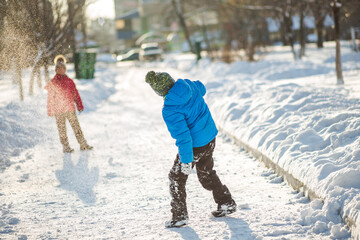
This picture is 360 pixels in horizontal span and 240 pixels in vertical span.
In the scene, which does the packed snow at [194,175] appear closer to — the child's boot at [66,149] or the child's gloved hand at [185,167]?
the child's boot at [66,149]

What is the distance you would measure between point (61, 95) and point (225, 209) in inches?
171

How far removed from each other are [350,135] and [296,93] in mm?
3503

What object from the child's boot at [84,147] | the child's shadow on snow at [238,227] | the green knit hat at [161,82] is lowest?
the child's shadow on snow at [238,227]

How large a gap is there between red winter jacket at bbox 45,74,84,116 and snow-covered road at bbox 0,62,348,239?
795 mm

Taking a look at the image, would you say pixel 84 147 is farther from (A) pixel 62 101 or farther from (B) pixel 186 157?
(B) pixel 186 157

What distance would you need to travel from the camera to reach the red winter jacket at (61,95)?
7512 millimetres

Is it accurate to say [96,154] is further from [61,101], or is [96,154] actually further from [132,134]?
[132,134]

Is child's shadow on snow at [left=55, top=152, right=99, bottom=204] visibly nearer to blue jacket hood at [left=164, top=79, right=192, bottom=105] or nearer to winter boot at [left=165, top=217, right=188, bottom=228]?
winter boot at [left=165, top=217, right=188, bottom=228]

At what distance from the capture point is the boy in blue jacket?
3.89 m

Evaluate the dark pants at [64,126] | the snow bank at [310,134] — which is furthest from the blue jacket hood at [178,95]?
the dark pants at [64,126]

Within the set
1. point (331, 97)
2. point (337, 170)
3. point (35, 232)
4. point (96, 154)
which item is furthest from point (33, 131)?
point (337, 170)

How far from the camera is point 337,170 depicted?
443cm

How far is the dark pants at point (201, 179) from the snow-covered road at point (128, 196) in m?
0.18

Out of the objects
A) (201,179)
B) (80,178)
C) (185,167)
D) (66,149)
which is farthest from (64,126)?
(185,167)
